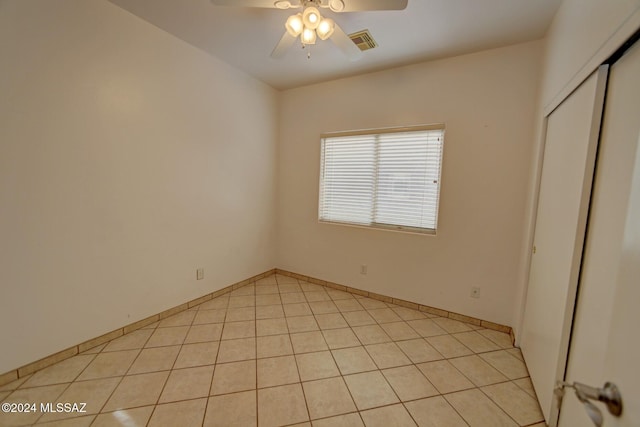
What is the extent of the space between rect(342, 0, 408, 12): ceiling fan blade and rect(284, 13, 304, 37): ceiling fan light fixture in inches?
11.6

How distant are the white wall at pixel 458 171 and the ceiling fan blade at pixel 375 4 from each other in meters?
1.34

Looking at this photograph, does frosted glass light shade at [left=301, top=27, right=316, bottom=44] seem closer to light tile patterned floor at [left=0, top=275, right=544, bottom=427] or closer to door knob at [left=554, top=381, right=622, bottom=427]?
door knob at [left=554, top=381, right=622, bottom=427]

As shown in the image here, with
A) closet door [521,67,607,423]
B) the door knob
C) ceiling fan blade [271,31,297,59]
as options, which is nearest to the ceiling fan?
ceiling fan blade [271,31,297,59]

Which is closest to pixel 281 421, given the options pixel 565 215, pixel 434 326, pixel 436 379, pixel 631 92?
pixel 436 379

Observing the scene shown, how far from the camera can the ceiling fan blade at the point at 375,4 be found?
138 centimetres

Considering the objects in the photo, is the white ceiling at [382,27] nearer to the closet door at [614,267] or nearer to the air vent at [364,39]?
the air vent at [364,39]

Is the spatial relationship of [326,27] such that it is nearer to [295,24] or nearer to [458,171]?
[295,24]

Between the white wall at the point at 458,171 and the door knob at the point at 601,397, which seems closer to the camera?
the door knob at the point at 601,397

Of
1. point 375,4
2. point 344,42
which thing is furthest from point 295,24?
point 375,4

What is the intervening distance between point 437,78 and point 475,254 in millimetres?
1810

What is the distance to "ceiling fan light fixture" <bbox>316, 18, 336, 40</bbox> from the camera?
61.1 inches

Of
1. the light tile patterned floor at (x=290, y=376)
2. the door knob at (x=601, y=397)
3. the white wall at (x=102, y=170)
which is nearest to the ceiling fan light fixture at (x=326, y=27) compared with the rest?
the white wall at (x=102, y=170)

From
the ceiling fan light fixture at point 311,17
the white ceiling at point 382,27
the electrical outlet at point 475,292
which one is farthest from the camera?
the electrical outlet at point 475,292

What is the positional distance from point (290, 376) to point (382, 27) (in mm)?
2762
